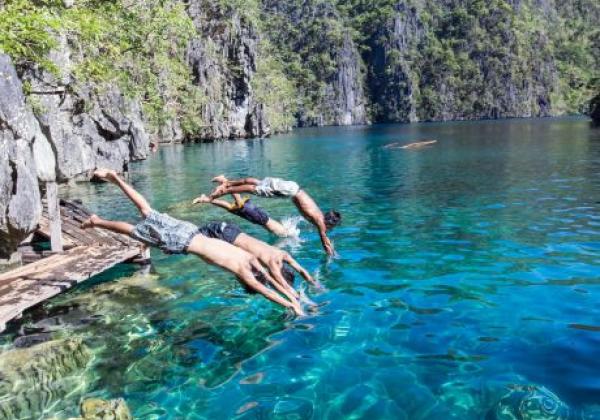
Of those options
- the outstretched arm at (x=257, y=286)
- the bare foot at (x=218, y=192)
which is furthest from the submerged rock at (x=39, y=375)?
the bare foot at (x=218, y=192)

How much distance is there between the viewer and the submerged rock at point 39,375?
643 centimetres

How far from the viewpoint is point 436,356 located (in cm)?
727

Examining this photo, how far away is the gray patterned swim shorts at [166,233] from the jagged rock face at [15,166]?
7.79ft

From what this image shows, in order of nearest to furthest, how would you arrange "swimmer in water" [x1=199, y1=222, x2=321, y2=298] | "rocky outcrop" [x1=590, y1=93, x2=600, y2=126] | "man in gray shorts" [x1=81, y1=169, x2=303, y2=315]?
"man in gray shorts" [x1=81, y1=169, x2=303, y2=315] < "swimmer in water" [x1=199, y1=222, x2=321, y2=298] < "rocky outcrop" [x1=590, y1=93, x2=600, y2=126]

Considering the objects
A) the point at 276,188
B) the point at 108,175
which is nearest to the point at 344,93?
the point at 276,188

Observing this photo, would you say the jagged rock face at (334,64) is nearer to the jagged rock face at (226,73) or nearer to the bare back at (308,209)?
the jagged rock face at (226,73)

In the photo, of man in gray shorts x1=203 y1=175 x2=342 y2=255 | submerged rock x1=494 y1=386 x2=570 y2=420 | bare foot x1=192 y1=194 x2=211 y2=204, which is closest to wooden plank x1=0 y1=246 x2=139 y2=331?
bare foot x1=192 y1=194 x2=211 y2=204

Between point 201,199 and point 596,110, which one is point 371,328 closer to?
point 201,199

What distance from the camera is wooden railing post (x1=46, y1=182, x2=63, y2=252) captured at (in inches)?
460

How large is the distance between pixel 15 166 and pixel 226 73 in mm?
94525

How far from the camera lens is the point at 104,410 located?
564 centimetres

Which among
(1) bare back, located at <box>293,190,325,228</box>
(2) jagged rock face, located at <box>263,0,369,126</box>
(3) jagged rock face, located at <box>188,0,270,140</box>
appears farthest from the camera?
(2) jagged rock face, located at <box>263,0,369,126</box>

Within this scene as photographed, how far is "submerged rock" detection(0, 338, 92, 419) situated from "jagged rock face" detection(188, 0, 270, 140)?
81.7m

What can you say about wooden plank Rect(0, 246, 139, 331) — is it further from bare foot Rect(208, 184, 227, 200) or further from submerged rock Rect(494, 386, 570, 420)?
submerged rock Rect(494, 386, 570, 420)
